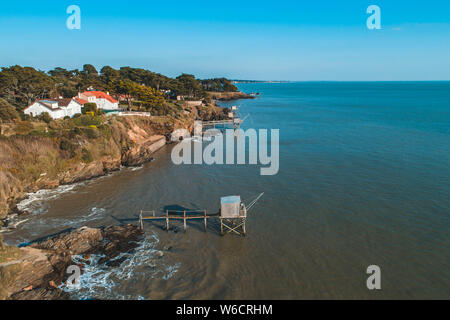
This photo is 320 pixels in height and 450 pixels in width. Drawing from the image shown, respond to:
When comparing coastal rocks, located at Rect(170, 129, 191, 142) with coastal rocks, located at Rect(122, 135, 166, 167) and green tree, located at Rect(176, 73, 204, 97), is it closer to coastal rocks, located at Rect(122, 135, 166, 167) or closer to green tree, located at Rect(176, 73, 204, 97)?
coastal rocks, located at Rect(122, 135, 166, 167)

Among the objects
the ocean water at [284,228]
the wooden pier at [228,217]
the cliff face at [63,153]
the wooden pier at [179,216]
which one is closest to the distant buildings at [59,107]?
the cliff face at [63,153]

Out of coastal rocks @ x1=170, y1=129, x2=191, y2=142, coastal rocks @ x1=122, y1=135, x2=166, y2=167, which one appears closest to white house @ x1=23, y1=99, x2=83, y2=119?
coastal rocks @ x1=122, y1=135, x2=166, y2=167

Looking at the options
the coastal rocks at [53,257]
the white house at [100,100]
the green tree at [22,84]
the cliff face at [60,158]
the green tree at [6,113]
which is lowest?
the coastal rocks at [53,257]

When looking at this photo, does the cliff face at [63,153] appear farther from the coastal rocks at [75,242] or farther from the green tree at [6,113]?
the coastal rocks at [75,242]

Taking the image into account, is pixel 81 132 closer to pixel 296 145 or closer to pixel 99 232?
pixel 99 232
